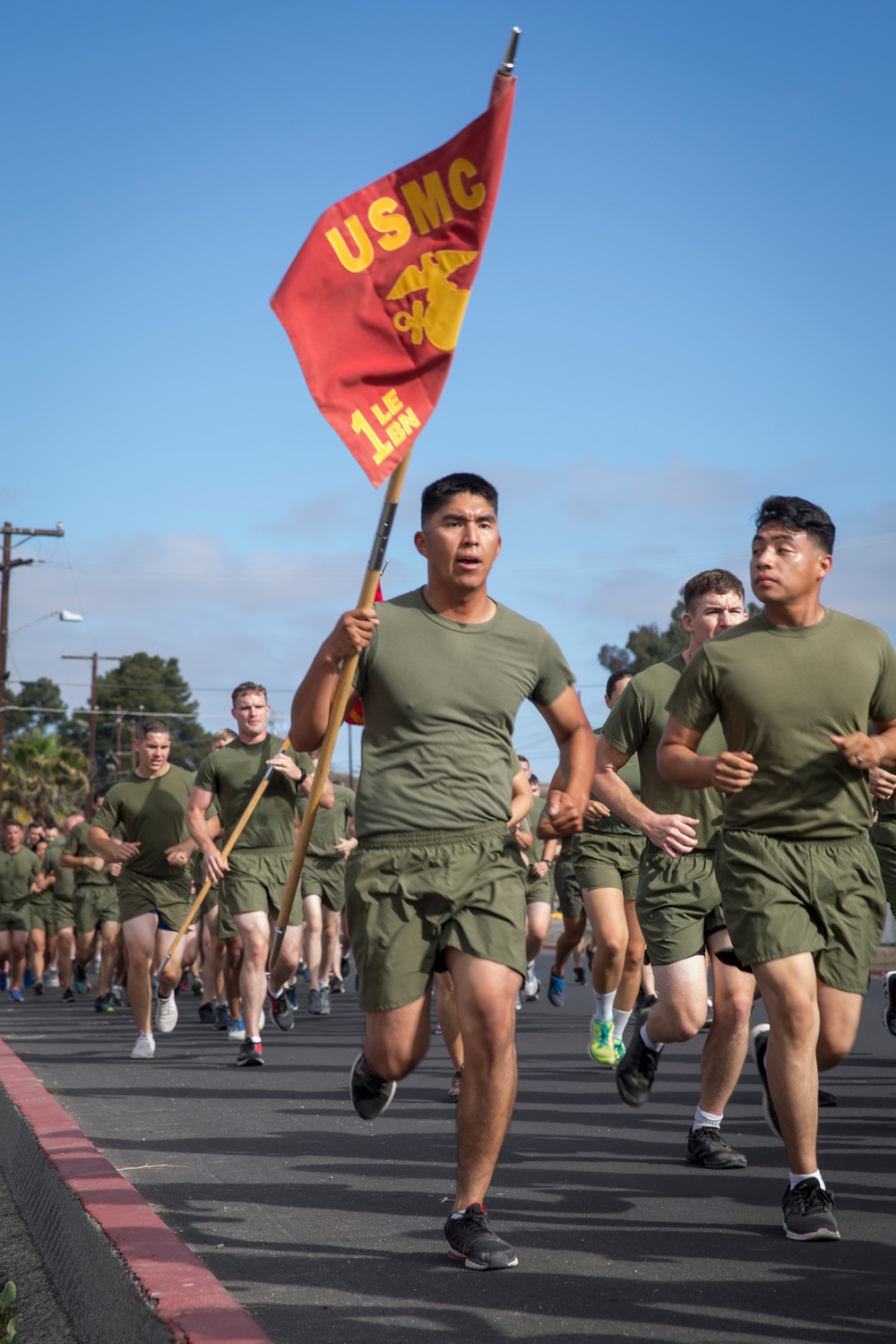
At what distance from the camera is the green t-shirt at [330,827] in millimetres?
16219

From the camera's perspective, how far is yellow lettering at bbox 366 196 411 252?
5.61m

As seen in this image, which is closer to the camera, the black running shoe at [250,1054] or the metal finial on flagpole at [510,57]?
the metal finial on flagpole at [510,57]

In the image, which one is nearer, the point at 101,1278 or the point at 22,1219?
the point at 101,1278

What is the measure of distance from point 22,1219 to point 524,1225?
6.53 feet

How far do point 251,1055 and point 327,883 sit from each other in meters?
5.65

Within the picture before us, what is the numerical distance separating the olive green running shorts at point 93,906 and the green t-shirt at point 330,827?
2.87 meters

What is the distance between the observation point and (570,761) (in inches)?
212

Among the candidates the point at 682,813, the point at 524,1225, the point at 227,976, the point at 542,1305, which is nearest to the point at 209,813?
the point at 227,976

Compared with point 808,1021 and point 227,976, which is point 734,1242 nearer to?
point 808,1021

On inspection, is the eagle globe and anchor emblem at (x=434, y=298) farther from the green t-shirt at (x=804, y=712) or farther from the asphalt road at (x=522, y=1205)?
the asphalt road at (x=522, y=1205)

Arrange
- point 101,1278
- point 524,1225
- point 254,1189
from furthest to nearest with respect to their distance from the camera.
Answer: point 254,1189 < point 524,1225 < point 101,1278

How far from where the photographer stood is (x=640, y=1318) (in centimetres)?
430

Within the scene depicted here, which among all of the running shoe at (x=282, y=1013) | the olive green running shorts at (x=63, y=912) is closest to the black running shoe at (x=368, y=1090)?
the running shoe at (x=282, y=1013)

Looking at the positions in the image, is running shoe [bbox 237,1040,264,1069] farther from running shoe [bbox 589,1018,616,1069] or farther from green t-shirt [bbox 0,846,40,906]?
green t-shirt [bbox 0,846,40,906]
